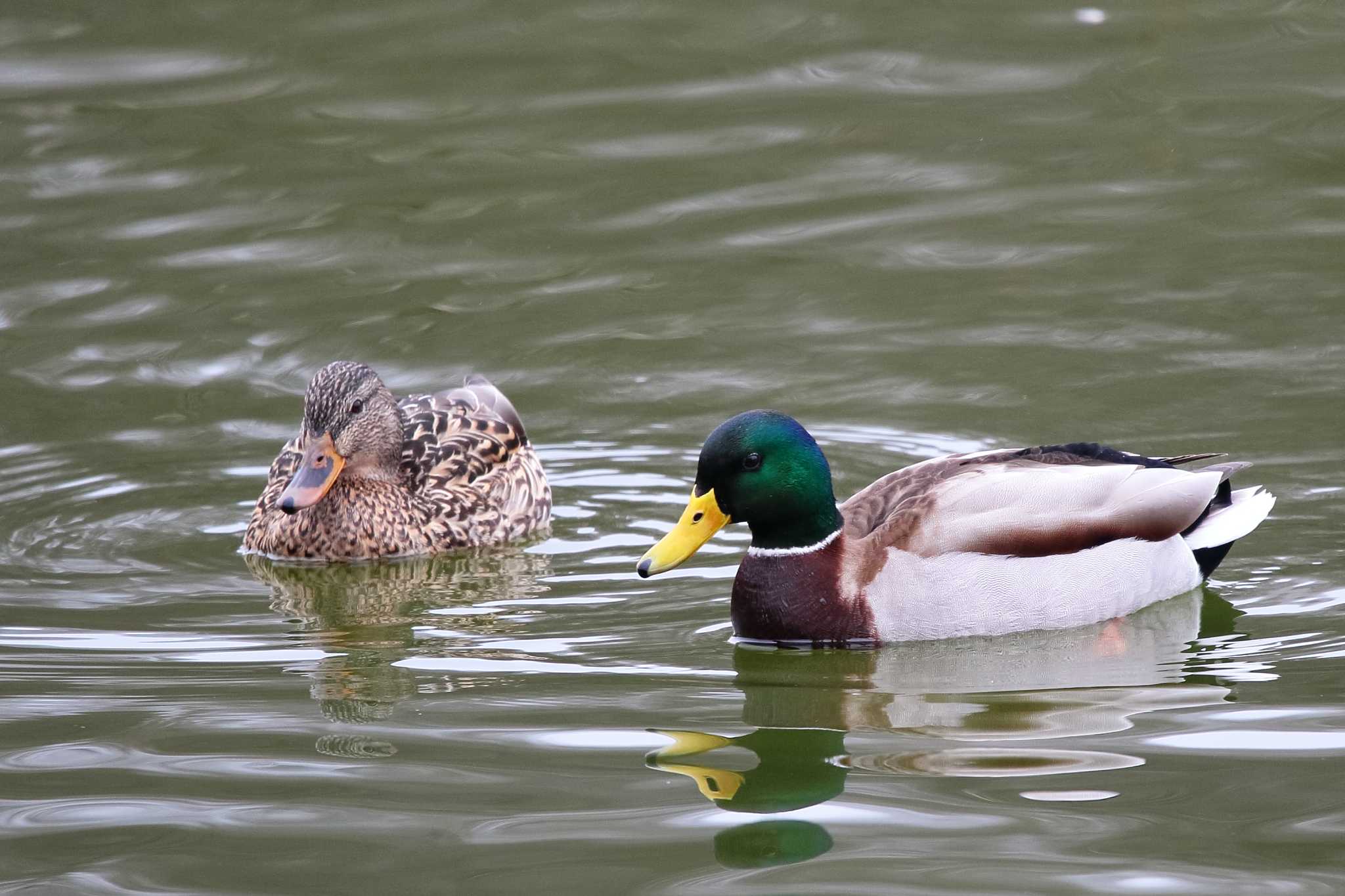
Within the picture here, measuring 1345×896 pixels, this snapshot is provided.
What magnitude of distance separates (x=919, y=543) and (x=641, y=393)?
12.1 feet

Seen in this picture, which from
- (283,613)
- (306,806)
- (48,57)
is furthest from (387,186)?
(306,806)

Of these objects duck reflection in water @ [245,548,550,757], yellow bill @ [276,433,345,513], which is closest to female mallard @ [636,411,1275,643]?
duck reflection in water @ [245,548,550,757]

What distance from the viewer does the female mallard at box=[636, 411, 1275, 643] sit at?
7.64 metres

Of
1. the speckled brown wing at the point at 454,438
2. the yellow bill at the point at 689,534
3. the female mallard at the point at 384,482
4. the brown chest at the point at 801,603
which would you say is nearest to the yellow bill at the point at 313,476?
the female mallard at the point at 384,482

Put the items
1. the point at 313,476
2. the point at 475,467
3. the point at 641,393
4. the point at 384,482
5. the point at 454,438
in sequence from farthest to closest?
1. the point at 641,393
2. the point at 454,438
3. the point at 475,467
4. the point at 384,482
5. the point at 313,476

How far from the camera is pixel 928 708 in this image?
6.76 meters

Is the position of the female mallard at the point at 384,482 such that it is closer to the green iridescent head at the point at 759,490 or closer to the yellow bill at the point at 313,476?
the yellow bill at the point at 313,476

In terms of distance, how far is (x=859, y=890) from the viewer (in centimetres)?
516

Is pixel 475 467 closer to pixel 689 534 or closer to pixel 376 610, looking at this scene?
pixel 376 610

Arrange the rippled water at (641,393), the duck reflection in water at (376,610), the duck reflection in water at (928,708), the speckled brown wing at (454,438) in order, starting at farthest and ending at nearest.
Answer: the speckled brown wing at (454,438)
the duck reflection in water at (376,610)
the duck reflection in water at (928,708)
the rippled water at (641,393)

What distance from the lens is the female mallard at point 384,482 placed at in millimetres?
9289

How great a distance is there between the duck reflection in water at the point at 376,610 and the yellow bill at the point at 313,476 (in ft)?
1.23

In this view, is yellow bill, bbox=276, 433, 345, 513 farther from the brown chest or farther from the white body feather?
the white body feather

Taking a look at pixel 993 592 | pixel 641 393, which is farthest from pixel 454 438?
pixel 993 592
